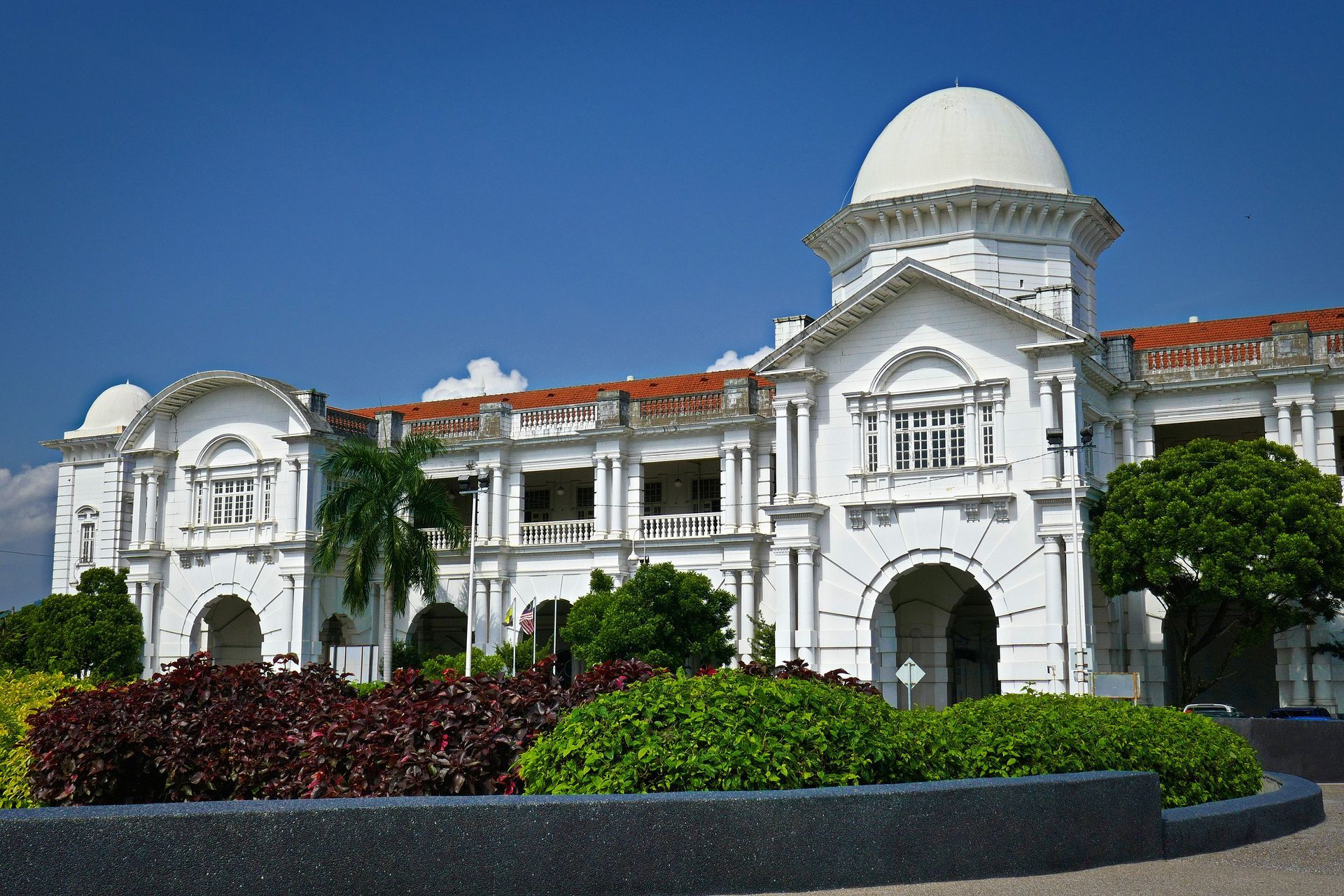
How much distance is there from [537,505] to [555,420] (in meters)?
5.04

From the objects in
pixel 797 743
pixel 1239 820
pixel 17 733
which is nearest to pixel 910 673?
pixel 1239 820

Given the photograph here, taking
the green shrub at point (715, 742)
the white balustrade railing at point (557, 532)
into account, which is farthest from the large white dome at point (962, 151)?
the green shrub at point (715, 742)

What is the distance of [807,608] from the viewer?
3447 cm

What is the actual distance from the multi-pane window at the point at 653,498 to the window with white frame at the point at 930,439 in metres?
12.4

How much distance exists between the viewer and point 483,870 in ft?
27.9

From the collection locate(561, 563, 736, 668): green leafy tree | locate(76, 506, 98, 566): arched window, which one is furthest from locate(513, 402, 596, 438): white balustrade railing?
locate(76, 506, 98, 566): arched window

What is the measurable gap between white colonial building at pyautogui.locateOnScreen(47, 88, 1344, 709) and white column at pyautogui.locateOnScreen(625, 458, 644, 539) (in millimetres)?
76

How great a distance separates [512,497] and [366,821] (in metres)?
35.4

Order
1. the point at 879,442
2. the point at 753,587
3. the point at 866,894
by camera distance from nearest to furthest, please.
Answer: the point at 866,894 → the point at 879,442 → the point at 753,587

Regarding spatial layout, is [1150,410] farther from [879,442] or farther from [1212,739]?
[1212,739]

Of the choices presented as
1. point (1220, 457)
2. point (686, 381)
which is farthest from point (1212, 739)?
point (686, 381)

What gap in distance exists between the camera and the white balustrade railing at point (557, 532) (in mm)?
42531

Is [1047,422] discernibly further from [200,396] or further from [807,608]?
[200,396]

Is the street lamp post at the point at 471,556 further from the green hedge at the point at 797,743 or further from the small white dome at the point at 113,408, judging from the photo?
the small white dome at the point at 113,408
